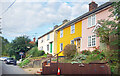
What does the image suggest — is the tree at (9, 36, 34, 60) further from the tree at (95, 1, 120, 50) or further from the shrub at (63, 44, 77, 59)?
the tree at (95, 1, 120, 50)

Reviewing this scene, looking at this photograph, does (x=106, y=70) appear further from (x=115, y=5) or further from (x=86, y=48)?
(x=86, y=48)

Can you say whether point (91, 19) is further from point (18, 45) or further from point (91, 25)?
point (18, 45)

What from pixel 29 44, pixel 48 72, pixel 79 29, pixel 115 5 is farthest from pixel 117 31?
pixel 29 44

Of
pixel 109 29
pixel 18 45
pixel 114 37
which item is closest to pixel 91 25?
pixel 114 37

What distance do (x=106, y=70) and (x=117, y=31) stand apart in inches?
116

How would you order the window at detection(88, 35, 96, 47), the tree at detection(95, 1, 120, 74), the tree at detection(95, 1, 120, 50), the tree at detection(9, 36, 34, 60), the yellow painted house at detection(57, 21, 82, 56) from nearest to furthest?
the tree at detection(95, 1, 120, 74) < the tree at detection(95, 1, 120, 50) < the window at detection(88, 35, 96, 47) < the yellow painted house at detection(57, 21, 82, 56) < the tree at detection(9, 36, 34, 60)

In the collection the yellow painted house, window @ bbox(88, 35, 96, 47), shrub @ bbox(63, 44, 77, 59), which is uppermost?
the yellow painted house

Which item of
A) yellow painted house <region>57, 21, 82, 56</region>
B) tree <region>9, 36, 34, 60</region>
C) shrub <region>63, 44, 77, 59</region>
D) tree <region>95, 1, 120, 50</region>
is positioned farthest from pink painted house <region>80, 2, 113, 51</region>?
tree <region>9, 36, 34, 60</region>

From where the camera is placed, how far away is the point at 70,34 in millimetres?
19766

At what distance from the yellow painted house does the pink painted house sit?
1.07 metres

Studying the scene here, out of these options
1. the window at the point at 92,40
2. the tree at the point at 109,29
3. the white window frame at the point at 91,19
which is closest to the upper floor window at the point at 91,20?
the white window frame at the point at 91,19

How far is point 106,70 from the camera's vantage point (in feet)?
31.6

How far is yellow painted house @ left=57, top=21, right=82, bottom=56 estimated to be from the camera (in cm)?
1777

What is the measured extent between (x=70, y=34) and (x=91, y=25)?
493cm
